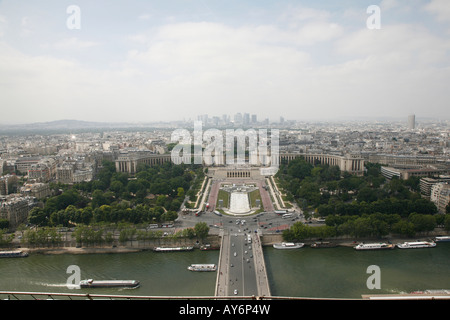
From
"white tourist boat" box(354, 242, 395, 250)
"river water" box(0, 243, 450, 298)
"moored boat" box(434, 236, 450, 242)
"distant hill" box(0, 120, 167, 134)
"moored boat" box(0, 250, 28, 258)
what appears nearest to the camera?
"river water" box(0, 243, 450, 298)

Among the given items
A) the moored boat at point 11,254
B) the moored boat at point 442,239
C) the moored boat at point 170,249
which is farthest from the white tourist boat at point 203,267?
the moored boat at point 442,239

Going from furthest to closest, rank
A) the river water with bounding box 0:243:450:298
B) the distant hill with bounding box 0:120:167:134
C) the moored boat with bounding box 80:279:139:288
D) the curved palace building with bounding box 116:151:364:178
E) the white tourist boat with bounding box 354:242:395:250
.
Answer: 1. the curved palace building with bounding box 116:151:364:178
2. the distant hill with bounding box 0:120:167:134
3. the white tourist boat with bounding box 354:242:395:250
4. the moored boat with bounding box 80:279:139:288
5. the river water with bounding box 0:243:450:298

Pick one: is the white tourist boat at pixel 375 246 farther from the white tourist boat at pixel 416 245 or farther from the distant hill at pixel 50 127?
the distant hill at pixel 50 127

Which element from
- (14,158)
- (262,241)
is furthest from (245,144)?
(262,241)

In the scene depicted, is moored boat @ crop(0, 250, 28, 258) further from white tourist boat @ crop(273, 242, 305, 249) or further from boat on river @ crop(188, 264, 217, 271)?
white tourist boat @ crop(273, 242, 305, 249)

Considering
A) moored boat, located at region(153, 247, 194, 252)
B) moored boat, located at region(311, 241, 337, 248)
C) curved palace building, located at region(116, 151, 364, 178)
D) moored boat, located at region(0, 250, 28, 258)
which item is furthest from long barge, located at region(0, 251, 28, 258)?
curved palace building, located at region(116, 151, 364, 178)

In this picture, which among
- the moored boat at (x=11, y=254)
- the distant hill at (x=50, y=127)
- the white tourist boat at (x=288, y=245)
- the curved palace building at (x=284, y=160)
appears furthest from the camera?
the curved palace building at (x=284, y=160)
